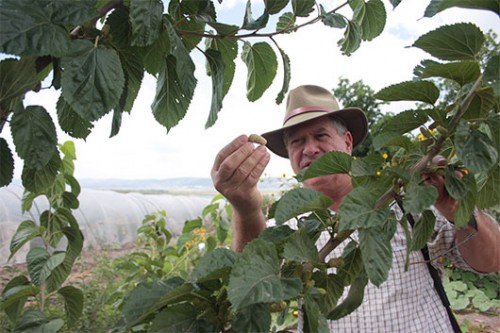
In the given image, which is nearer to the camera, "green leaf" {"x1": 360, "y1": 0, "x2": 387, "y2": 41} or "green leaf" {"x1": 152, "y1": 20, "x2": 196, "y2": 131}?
"green leaf" {"x1": 152, "y1": 20, "x2": 196, "y2": 131}

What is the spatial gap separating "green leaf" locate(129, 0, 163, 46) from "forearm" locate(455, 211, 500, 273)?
120 cm

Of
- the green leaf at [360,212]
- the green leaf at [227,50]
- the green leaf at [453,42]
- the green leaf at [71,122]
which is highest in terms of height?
the green leaf at [227,50]

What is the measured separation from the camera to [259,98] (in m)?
0.79

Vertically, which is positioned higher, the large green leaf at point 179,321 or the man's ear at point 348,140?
the man's ear at point 348,140

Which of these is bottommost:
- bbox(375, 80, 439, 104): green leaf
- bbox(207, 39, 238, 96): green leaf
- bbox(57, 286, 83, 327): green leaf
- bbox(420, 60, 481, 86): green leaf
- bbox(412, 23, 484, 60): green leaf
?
bbox(57, 286, 83, 327): green leaf

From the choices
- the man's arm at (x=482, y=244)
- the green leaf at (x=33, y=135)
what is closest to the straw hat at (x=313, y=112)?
the man's arm at (x=482, y=244)

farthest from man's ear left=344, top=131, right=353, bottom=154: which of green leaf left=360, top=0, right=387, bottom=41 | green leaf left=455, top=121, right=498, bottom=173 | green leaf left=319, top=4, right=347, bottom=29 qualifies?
green leaf left=455, top=121, right=498, bottom=173

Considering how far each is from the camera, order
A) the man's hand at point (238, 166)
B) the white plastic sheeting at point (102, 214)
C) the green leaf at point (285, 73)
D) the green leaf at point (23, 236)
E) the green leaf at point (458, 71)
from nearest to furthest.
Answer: the green leaf at point (458, 71)
the green leaf at point (285, 73)
the man's hand at point (238, 166)
the green leaf at point (23, 236)
the white plastic sheeting at point (102, 214)

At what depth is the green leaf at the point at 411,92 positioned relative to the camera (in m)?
0.52

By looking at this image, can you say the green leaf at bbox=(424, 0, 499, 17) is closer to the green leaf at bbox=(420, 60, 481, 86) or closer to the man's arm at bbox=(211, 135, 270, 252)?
the green leaf at bbox=(420, 60, 481, 86)

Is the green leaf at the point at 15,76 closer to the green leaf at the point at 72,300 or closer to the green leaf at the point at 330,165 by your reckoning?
the green leaf at the point at 330,165

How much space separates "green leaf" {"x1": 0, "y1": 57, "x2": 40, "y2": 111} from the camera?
1.45 ft

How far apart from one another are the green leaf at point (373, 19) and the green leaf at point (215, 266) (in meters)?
0.57

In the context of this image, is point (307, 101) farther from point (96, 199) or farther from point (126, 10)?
point (96, 199)
